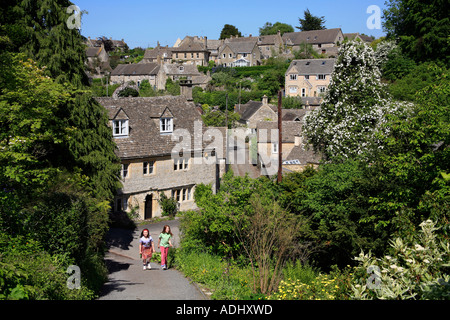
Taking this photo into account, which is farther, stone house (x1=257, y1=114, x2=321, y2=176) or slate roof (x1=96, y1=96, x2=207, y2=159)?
stone house (x1=257, y1=114, x2=321, y2=176)

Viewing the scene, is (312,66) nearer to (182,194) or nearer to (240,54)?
(240,54)

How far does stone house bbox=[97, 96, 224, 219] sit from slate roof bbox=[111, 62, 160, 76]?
229 feet

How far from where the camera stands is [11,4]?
850 inches

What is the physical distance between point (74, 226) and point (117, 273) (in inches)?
192

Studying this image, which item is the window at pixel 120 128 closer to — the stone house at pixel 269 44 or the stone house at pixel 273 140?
the stone house at pixel 273 140

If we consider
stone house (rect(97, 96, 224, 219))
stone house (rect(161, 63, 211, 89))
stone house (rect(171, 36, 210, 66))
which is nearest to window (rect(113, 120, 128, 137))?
stone house (rect(97, 96, 224, 219))

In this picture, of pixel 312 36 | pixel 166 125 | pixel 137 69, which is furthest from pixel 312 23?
pixel 166 125

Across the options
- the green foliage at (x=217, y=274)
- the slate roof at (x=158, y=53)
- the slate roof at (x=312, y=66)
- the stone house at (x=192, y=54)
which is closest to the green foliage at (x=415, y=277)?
the green foliage at (x=217, y=274)

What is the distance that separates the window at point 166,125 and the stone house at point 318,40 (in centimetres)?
9313

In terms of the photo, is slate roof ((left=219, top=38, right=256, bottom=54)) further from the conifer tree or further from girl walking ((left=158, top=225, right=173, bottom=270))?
girl walking ((left=158, top=225, right=173, bottom=270))

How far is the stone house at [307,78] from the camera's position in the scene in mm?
90438

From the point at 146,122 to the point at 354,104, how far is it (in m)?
16.2

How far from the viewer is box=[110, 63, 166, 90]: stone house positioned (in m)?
103

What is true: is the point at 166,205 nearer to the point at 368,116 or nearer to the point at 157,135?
the point at 157,135
